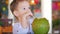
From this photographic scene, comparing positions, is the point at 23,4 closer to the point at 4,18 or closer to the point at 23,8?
the point at 23,8

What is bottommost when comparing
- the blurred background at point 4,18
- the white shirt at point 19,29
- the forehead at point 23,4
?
the white shirt at point 19,29

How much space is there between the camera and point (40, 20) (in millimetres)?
1047

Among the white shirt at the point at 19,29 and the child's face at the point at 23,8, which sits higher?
the child's face at the point at 23,8

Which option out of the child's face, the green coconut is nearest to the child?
the child's face

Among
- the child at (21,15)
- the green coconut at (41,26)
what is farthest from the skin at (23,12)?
the green coconut at (41,26)

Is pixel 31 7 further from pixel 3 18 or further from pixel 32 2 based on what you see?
pixel 3 18

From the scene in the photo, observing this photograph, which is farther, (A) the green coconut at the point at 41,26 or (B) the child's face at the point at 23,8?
(B) the child's face at the point at 23,8

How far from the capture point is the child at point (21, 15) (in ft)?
3.74

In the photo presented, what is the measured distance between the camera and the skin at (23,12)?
1.14 meters

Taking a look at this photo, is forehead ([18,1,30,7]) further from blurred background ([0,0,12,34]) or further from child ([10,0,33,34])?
blurred background ([0,0,12,34])

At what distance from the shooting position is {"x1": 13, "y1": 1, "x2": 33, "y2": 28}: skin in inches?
44.9

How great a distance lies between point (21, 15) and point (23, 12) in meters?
0.03

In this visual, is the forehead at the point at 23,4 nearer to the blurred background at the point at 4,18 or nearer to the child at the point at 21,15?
the child at the point at 21,15

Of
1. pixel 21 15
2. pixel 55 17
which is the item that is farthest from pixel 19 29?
pixel 55 17
